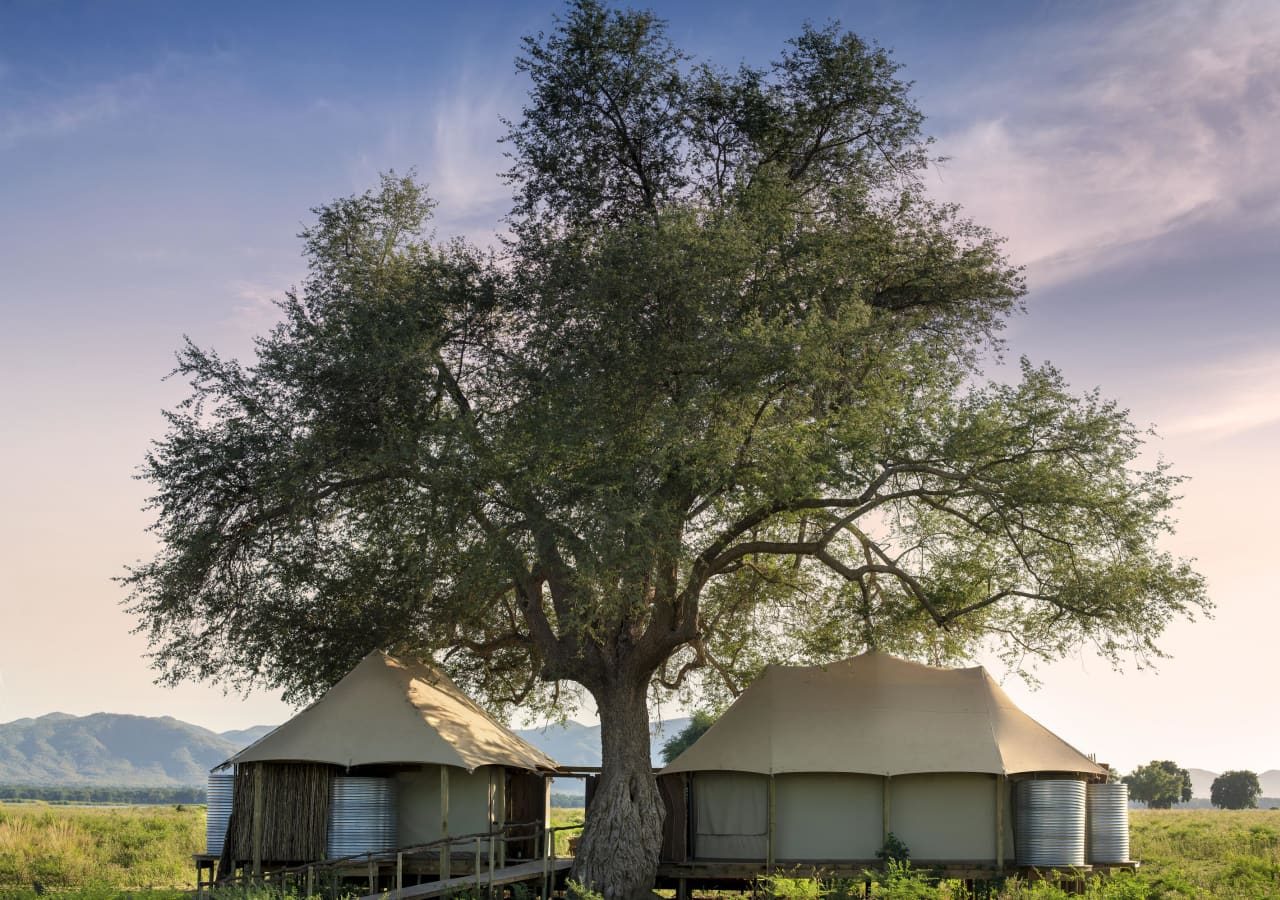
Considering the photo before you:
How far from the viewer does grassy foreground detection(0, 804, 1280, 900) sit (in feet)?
64.6

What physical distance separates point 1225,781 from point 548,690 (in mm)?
77407

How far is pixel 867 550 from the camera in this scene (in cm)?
2586

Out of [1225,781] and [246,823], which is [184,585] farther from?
[1225,781]

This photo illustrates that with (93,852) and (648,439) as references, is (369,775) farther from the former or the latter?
(93,852)

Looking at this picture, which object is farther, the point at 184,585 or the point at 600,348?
the point at 184,585

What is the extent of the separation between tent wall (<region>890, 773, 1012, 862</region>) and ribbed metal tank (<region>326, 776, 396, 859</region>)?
30.7 feet

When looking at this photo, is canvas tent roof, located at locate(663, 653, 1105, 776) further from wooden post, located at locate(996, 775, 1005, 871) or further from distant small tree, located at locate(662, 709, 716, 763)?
distant small tree, located at locate(662, 709, 716, 763)

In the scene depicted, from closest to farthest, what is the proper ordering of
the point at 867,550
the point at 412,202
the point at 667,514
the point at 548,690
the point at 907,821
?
the point at 667,514
the point at 907,821
the point at 867,550
the point at 412,202
the point at 548,690

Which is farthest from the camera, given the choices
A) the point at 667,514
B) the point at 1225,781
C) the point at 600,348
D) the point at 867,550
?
the point at 1225,781

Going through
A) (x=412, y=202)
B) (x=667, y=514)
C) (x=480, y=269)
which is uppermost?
(x=412, y=202)

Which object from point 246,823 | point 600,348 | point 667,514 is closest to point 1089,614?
point 667,514

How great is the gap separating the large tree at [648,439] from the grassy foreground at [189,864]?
4546mm

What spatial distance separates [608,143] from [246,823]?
48.3 ft

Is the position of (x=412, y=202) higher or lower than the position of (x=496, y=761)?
higher
